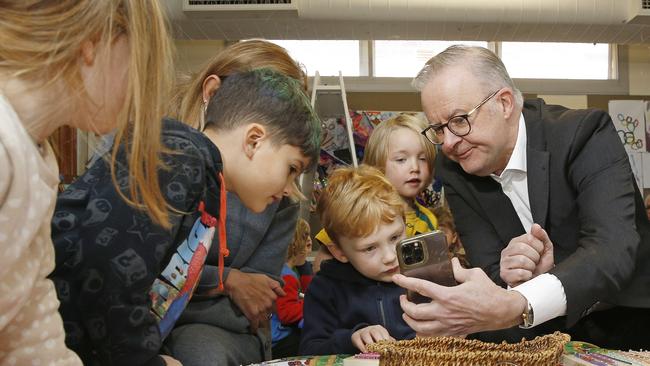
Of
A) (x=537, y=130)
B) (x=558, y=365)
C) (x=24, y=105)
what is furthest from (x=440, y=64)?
(x=24, y=105)


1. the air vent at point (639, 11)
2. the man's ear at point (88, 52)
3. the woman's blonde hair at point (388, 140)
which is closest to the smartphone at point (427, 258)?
the man's ear at point (88, 52)

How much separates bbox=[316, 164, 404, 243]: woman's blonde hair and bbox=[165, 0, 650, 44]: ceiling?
1889 millimetres

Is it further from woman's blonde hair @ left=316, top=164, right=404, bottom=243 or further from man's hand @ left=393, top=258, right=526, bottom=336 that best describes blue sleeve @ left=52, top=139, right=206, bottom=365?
woman's blonde hair @ left=316, top=164, right=404, bottom=243

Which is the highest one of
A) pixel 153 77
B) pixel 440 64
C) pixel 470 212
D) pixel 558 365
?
pixel 440 64

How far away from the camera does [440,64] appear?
5.82 feet

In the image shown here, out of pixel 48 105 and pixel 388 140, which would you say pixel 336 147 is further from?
pixel 48 105

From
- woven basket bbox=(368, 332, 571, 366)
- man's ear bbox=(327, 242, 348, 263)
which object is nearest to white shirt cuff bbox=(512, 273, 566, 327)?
woven basket bbox=(368, 332, 571, 366)

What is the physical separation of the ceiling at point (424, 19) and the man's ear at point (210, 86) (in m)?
1.99

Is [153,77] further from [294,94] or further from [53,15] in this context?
[294,94]

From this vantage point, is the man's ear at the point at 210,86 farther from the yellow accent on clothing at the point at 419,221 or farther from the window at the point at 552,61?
the window at the point at 552,61

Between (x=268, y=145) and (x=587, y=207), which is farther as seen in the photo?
(x=587, y=207)

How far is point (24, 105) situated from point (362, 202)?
1115mm

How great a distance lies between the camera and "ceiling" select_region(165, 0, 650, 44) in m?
3.48

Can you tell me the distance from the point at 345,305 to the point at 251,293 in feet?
0.87
